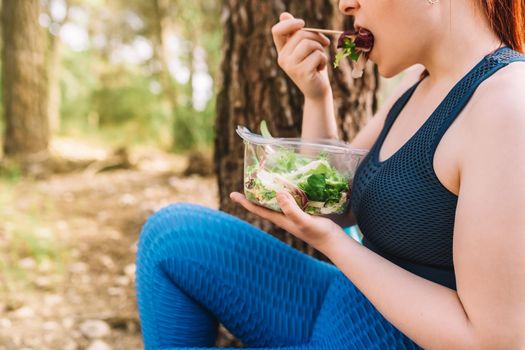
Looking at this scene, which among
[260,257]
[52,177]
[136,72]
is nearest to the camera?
[260,257]

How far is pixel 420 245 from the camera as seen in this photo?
1034 mm

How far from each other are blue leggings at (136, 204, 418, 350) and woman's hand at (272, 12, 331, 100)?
17.7 inches

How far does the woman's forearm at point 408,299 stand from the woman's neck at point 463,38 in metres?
0.41

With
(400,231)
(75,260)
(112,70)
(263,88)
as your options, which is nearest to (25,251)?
(75,260)

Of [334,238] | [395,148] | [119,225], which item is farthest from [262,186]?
[119,225]

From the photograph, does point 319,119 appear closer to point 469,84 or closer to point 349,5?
point 349,5

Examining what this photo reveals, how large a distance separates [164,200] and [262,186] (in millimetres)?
2959

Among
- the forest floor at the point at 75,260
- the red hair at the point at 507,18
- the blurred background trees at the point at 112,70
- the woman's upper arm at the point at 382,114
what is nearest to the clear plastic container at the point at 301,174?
the woman's upper arm at the point at 382,114

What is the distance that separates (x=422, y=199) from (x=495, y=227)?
0.62ft

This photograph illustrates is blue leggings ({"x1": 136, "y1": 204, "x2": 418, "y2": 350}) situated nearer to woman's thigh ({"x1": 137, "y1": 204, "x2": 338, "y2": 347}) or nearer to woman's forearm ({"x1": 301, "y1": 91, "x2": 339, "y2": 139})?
woman's thigh ({"x1": 137, "y1": 204, "x2": 338, "y2": 347})

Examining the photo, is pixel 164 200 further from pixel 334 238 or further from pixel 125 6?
pixel 125 6

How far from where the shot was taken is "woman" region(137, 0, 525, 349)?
85cm

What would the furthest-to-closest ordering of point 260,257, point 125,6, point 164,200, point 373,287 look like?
point 125,6, point 164,200, point 260,257, point 373,287

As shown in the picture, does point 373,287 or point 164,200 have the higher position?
point 373,287
